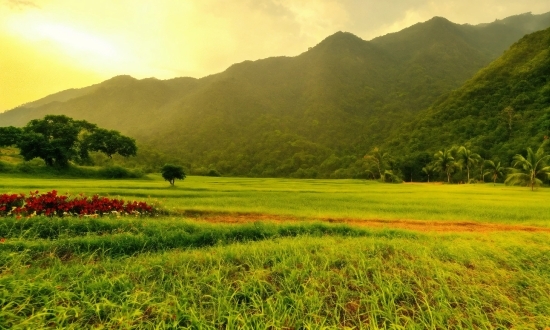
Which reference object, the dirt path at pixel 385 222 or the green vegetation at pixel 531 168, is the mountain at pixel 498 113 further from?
the dirt path at pixel 385 222

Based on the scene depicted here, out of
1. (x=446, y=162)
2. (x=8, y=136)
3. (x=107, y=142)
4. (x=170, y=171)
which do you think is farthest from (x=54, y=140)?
(x=446, y=162)

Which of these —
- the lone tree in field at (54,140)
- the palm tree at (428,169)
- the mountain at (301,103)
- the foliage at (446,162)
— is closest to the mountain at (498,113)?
the palm tree at (428,169)

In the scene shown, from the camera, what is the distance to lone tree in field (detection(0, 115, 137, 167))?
3844cm

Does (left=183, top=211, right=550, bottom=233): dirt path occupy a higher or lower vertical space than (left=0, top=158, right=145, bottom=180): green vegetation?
lower

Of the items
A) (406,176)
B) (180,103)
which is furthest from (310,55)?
(406,176)

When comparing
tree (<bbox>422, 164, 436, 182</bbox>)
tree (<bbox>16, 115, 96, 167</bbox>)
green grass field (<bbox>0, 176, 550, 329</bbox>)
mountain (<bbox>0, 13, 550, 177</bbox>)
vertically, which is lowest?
tree (<bbox>422, 164, 436, 182</bbox>)

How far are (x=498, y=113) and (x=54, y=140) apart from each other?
9595 centimetres

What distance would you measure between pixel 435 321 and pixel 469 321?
0.54 m

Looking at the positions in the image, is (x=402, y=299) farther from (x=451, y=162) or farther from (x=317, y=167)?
(x=317, y=167)

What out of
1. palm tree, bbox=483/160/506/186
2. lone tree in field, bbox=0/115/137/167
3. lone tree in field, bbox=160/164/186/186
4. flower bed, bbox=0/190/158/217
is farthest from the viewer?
palm tree, bbox=483/160/506/186

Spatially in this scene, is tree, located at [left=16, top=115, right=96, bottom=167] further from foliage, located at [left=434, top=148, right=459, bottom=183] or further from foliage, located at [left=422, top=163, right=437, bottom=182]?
foliage, located at [left=422, top=163, right=437, bottom=182]

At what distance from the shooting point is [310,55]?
180 meters

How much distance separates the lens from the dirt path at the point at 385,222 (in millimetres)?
12156

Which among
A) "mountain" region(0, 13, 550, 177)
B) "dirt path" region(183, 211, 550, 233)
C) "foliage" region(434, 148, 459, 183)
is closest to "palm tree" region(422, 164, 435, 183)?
"foliage" region(434, 148, 459, 183)
